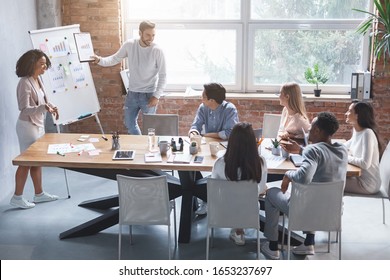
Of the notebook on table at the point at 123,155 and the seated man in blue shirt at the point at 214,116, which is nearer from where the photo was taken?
the notebook on table at the point at 123,155

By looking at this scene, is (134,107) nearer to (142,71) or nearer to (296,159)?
(142,71)

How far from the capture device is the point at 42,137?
571cm

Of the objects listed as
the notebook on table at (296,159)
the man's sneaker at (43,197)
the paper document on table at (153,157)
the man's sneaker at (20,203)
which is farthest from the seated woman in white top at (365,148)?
the man's sneaker at (20,203)

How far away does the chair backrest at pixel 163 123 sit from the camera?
618 cm

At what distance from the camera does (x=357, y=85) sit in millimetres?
7336

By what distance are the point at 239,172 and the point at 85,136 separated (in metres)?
1.94

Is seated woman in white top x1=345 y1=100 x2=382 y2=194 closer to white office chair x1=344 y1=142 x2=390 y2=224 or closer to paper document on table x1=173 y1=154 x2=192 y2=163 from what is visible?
white office chair x1=344 y1=142 x2=390 y2=224

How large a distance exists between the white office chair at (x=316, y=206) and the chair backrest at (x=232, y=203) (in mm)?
276

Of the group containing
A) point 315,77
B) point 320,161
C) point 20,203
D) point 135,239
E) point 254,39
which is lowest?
point 135,239

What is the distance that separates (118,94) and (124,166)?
3065 millimetres

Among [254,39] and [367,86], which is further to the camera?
[254,39]

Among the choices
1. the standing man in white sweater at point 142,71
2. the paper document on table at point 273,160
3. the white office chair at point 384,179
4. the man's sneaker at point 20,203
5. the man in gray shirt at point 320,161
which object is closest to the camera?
the man in gray shirt at point 320,161

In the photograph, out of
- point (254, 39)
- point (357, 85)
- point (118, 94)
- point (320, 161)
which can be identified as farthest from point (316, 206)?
point (118, 94)

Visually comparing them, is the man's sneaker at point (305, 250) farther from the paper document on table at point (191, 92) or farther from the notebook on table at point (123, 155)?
the paper document on table at point (191, 92)
